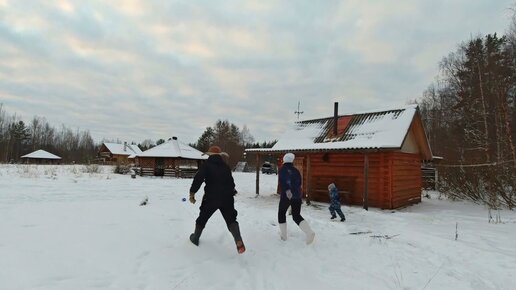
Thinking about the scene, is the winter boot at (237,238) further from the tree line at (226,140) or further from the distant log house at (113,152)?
the distant log house at (113,152)

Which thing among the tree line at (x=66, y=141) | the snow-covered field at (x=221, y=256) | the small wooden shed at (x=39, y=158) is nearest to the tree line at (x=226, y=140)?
the tree line at (x=66, y=141)

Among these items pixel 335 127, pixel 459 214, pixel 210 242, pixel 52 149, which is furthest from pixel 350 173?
pixel 52 149

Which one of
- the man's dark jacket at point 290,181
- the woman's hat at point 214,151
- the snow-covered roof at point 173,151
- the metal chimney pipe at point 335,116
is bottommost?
the man's dark jacket at point 290,181

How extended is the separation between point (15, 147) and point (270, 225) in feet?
266

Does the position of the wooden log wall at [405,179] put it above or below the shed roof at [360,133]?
below

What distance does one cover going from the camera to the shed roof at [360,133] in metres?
13.1

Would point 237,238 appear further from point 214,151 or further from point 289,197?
point 289,197

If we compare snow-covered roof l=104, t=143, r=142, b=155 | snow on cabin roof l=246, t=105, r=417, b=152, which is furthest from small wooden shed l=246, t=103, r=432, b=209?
snow-covered roof l=104, t=143, r=142, b=155

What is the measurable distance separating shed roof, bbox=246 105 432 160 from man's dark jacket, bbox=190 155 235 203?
8.07 m

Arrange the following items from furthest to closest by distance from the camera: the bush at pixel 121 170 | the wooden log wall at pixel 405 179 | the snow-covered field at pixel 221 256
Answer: the bush at pixel 121 170 < the wooden log wall at pixel 405 179 < the snow-covered field at pixel 221 256

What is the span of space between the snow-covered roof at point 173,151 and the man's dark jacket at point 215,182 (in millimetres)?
28704

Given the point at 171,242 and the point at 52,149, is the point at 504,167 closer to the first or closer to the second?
the point at 171,242

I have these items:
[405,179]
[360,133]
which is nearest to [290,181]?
[360,133]

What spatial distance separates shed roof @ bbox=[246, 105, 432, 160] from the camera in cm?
1312
